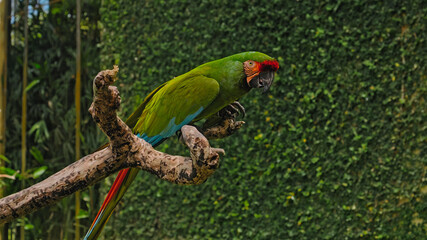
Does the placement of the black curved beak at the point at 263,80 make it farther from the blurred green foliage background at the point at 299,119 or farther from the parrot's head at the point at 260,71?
the blurred green foliage background at the point at 299,119

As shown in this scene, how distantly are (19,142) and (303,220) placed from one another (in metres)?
1.95

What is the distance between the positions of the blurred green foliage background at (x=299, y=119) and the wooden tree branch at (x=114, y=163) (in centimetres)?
132

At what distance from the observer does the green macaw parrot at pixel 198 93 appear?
39.1 inches

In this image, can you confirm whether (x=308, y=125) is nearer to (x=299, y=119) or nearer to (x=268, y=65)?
(x=299, y=119)

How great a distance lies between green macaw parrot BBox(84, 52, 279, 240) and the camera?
3.26 feet

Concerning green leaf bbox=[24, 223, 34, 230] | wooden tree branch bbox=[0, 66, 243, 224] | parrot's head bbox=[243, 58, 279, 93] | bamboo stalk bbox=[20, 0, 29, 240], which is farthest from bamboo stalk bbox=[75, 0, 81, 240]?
parrot's head bbox=[243, 58, 279, 93]

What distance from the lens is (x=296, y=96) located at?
2.10m

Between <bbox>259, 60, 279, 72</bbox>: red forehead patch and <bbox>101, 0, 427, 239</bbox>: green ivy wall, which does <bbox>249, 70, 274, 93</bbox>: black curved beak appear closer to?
<bbox>259, 60, 279, 72</bbox>: red forehead patch

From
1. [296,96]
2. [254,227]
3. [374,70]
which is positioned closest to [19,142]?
[254,227]

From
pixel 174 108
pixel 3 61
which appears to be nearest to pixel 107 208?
pixel 174 108

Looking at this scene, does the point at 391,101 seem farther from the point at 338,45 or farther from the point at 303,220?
the point at 303,220

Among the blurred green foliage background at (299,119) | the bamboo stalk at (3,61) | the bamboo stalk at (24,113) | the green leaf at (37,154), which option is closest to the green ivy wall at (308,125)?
the blurred green foliage background at (299,119)

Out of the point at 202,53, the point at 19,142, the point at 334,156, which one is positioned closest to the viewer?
the point at 334,156

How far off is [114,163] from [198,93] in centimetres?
26
